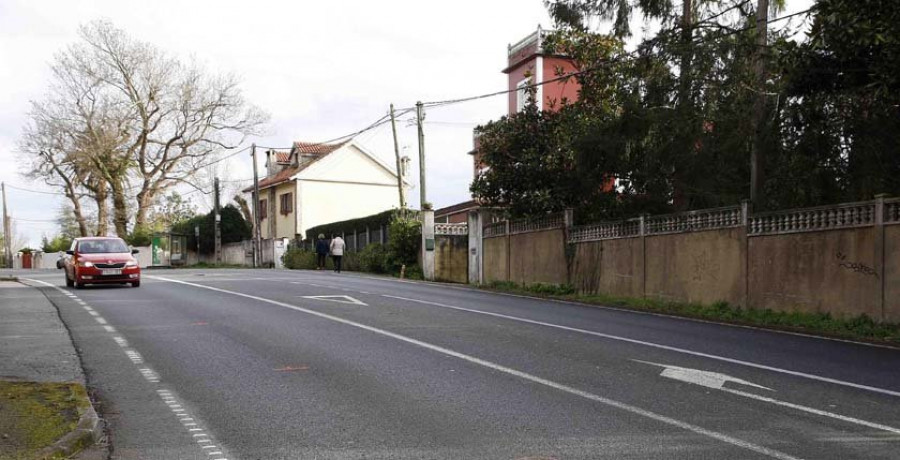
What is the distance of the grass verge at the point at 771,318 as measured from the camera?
12742mm

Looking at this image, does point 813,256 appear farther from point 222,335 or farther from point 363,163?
point 363,163

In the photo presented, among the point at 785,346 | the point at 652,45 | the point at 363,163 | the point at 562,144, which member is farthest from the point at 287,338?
the point at 363,163

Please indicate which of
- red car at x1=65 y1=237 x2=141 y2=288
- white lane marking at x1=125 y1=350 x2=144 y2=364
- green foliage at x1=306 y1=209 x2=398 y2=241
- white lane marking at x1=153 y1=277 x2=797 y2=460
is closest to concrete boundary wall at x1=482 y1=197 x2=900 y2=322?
white lane marking at x1=153 y1=277 x2=797 y2=460

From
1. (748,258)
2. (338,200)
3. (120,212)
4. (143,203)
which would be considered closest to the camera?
(748,258)

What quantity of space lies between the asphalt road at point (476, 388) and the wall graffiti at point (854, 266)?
5.88 feet

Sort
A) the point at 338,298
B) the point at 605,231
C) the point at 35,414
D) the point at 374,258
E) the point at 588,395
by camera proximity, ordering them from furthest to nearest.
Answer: the point at 374,258
the point at 605,231
the point at 338,298
the point at 588,395
the point at 35,414

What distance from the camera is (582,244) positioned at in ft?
73.4

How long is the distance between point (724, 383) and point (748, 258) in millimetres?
8655

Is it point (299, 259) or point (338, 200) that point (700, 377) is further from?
point (338, 200)

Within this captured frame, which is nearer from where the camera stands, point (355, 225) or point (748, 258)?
point (748, 258)

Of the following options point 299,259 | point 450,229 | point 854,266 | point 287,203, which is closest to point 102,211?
point 287,203

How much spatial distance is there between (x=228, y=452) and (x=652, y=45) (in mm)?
15212

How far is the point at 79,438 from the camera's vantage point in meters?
5.80

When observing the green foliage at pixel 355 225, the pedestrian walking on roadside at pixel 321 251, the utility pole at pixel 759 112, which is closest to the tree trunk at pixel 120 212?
the green foliage at pixel 355 225
